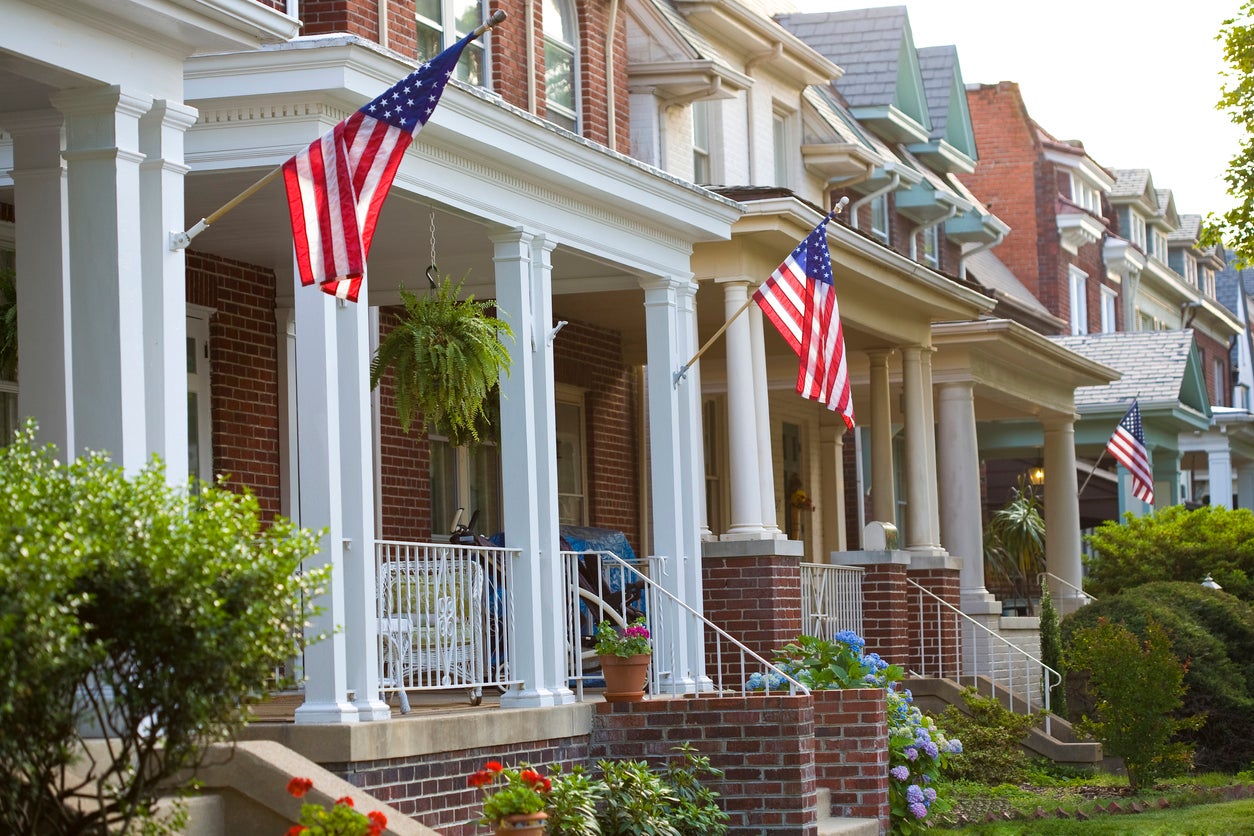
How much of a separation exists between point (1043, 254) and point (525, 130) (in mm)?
25433

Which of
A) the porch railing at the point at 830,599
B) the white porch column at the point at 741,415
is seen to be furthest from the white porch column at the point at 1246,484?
the white porch column at the point at 741,415

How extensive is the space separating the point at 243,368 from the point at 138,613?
24.1 feet

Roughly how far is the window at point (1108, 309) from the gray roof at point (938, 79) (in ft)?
35.9

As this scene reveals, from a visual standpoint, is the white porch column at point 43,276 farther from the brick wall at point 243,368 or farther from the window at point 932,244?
the window at point 932,244

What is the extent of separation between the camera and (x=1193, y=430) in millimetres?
33438

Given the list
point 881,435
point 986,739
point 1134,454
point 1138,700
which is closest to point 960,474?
point 881,435

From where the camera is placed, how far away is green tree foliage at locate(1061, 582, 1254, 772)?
64.8 ft

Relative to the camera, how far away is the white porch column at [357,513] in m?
10.2

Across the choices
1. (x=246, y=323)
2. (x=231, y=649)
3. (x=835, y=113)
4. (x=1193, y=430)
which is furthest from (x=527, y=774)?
(x=1193, y=430)

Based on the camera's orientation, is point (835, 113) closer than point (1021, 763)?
No

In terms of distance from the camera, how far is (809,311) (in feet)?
45.9

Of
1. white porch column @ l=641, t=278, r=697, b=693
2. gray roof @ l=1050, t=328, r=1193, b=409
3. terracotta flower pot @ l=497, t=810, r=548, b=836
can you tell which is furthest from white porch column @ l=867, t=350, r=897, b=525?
terracotta flower pot @ l=497, t=810, r=548, b=836

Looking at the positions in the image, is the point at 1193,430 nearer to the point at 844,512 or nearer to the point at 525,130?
the point at 844,512

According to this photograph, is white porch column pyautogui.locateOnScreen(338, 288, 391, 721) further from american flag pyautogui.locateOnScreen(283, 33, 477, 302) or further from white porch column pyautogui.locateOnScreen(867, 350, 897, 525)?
white porch column pyautogui.locateOnScreen(867, 350, 897, 525)
